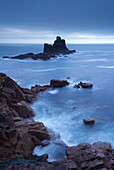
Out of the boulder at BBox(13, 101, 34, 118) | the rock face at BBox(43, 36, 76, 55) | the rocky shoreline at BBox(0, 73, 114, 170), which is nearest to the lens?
the rocky shoreline at BBox(0, 73, 114, 170)

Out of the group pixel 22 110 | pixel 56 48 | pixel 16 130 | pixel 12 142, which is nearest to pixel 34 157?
pixel 12 142

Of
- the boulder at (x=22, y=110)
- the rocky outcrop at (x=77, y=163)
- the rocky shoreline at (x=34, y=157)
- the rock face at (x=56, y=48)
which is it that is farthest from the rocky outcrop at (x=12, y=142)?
the rock face at (x=56, y=48)

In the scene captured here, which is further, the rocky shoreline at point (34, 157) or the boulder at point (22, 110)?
the boulder at point (22, 110)

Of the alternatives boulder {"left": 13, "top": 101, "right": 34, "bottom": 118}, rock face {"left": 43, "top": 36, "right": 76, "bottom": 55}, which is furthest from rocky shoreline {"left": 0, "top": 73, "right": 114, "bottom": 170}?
rock face {"left": 43, "top": 36, "right": 76, "bottom": 55}

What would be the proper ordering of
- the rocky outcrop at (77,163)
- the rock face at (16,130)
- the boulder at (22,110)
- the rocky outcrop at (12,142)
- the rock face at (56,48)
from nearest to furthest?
the rocky outcrop at (77,163) → the rocky outcrop at (12,142) → the rock face at (16,130) → the boulder at (22,110) → the rock face at (56,48)

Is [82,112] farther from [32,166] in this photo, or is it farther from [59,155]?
[32,166]

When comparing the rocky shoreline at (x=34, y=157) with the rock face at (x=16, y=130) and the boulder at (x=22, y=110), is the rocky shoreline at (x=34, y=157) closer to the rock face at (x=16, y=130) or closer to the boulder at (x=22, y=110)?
the rock face at (x=16, y=130)

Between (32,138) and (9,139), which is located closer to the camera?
(9,139)

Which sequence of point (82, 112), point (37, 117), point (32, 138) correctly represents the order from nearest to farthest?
1. point (32, 138)
2. point (37, 117)
3. point (82, 112)

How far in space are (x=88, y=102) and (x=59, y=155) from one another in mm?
11389

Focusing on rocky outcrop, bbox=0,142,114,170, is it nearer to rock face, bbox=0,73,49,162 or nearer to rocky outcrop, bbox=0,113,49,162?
rocky outcrop, bbox=0,113,49,162

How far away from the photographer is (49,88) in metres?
28.4

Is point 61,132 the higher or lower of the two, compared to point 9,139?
lower

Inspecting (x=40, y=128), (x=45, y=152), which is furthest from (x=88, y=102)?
(x=45, y=152)
